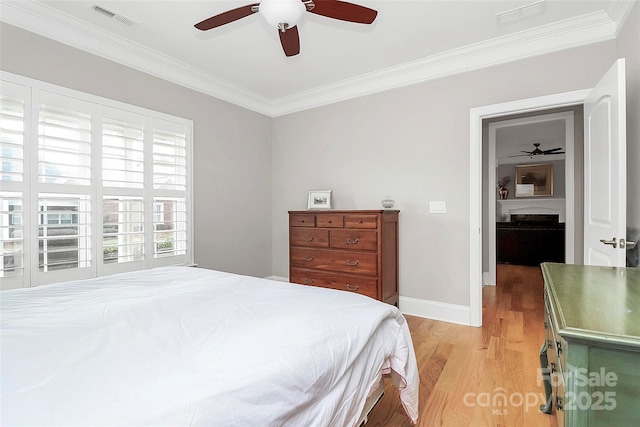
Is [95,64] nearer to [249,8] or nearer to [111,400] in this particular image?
[249,8]

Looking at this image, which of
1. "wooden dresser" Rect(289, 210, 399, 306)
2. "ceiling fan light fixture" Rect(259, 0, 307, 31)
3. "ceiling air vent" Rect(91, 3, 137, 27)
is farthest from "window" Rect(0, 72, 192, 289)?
"ceiling fan light fixture" Rect(259, 0, 307, 31)

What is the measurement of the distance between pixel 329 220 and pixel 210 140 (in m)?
1.72

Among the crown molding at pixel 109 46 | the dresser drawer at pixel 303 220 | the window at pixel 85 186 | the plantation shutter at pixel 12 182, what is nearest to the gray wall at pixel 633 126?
the dresser drawer at pixel 303 220

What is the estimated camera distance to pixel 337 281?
335cm

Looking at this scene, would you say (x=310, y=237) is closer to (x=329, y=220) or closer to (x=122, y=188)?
(x=329, y=220)

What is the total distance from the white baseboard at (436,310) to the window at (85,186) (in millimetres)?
2467

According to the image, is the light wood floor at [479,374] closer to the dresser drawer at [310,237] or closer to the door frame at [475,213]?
the door frame at [475,213]

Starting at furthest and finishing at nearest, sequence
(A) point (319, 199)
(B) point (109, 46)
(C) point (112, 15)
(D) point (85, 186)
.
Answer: (A) point (319, 199) → (B) point (109, 46) → (D) point (85, 186) → (C) point (112, 15)

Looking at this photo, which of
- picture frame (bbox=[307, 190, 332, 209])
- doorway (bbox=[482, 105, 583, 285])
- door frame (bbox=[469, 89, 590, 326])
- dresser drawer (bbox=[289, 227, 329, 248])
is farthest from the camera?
doorway (bbox=[482, 105, 583, 285])

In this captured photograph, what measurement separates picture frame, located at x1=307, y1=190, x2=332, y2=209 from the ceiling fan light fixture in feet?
7.57

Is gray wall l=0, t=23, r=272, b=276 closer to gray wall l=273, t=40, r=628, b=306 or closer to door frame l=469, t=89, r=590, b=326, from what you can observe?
gray wall l=273, t=40, r=628, b=306

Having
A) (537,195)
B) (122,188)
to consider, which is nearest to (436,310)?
(122,188)

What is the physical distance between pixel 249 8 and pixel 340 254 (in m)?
2.31

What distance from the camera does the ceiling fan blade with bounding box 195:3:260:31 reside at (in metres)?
1.86
